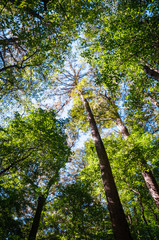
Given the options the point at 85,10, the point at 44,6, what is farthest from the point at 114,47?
the point at 44,6

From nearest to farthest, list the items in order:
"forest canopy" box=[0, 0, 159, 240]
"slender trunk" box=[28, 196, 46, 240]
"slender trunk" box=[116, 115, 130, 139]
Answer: "forest canopy" box=[0, 0, 159, 240] < "slender trunk" box=[28, 196, 46, 240] < "slender trunk" box=[116, 115, 130, 139]

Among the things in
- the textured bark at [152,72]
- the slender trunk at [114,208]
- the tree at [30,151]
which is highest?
the textured bark at [152,72]

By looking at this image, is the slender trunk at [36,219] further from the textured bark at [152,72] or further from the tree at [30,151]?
the textured bark at [152,72]

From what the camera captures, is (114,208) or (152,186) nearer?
(114,208)

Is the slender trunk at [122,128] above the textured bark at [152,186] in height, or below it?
above

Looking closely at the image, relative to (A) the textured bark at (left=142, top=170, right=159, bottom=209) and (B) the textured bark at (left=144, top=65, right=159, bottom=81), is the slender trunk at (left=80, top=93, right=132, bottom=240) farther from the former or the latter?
(B) the textured bark at (left=144, top=65, right=159, bottom=81)

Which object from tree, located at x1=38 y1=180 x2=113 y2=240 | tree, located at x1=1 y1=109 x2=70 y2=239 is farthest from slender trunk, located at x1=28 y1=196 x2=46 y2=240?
tree, located at x1=38 y1=180 x2=113 y2=240

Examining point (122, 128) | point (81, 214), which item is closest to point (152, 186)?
point (81, 214)

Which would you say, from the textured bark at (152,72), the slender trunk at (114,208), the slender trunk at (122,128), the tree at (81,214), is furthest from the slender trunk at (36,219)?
the textured bark at (152,72)

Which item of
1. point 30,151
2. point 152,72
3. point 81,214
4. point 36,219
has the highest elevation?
point 152,72

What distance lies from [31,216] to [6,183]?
5017 millimetres

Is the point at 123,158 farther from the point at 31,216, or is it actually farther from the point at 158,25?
the point at 31,216

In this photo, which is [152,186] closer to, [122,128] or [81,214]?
[81,214]

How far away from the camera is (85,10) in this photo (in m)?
7.77
